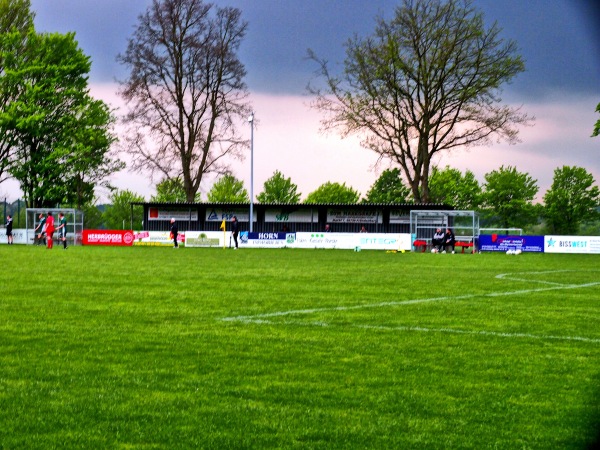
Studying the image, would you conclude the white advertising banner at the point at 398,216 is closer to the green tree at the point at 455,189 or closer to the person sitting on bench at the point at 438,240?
the person sitting on bench at the point at 438,240

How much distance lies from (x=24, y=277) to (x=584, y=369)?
13.3 metres

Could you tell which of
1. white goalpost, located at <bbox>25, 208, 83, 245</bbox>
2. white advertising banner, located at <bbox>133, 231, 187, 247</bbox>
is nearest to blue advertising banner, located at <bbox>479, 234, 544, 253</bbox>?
white advertising banner, located at <bbox>133, 231, 187, 247</bbox>

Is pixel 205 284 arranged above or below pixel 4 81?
below

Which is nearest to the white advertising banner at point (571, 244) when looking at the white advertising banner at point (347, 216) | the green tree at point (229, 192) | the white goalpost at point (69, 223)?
the white advertising banner at point (347, 216)

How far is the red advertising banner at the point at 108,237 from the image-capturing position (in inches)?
2067

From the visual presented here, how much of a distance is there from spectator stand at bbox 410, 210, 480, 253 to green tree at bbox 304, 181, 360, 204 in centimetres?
6221

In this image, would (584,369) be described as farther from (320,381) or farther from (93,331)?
(93,331)

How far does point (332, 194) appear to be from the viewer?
114m

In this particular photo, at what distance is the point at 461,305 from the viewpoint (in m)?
12.8

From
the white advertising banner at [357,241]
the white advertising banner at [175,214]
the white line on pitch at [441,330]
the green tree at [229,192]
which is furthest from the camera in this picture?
the green tree at [229,192]

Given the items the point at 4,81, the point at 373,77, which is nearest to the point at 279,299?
the point at 373,77

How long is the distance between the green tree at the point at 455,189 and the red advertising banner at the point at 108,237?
52.3 m

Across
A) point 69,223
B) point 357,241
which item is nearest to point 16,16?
point 69,223

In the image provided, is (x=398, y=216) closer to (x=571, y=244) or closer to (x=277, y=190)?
(x=571, y=244)
